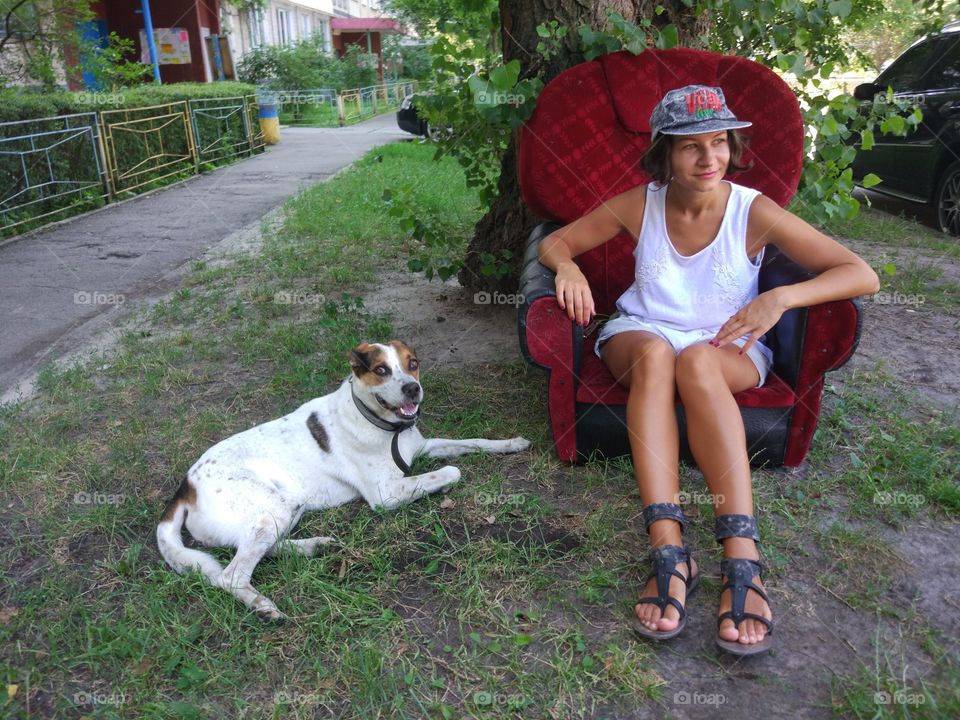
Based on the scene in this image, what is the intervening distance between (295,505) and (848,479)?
90.2 inches

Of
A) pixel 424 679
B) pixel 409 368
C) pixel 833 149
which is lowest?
pixel 424 679

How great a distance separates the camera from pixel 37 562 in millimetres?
2824

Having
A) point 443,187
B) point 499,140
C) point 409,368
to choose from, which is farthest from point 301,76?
point 409,368

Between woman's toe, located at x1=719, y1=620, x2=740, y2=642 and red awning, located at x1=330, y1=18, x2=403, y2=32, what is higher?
red awning, located at x1=330, y1=18, x2=403, y2=32

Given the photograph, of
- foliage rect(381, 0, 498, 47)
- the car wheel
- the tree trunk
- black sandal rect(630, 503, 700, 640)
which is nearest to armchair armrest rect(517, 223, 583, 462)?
black sandal rect(630, 503, 700, 640)

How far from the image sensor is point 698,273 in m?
2.88

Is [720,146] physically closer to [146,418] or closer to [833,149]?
[833,149]

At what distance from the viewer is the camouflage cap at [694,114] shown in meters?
2.57

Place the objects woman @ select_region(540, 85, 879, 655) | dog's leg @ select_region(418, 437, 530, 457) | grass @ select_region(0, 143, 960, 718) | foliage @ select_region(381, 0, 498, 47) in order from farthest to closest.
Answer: foliage @ select_region(381, 0, 498, 47) → dog's leg @ select_region(418, 437, 530, 457) → woman @ select_region(540, 85, 879, 655) → grass @ select_region(0, 143, 960, 718)

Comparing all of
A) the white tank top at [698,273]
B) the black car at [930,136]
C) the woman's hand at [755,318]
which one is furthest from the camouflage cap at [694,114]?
the black car at [930,136]

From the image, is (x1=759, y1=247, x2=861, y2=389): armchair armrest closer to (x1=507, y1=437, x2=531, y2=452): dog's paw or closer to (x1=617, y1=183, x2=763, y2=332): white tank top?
(x1=617, y1=183, x2=763, y2=332): white tank top

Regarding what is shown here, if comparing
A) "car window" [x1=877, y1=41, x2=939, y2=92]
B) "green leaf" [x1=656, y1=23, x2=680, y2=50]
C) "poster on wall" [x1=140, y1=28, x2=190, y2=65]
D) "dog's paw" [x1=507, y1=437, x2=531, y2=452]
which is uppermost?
"poster on wall" [x1=140, y1=28, x2=190, y2=65]

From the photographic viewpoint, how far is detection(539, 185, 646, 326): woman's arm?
2848mm

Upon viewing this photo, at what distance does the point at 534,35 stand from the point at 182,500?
10.5 feet
